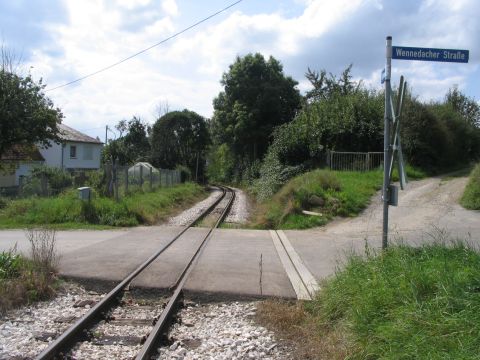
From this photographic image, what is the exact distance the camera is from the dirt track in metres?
13.5

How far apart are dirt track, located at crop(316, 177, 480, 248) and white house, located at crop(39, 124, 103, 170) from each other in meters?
35.2

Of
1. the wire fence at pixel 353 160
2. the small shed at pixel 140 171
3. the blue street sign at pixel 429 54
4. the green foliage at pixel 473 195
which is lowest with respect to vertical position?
the green foliage at pixel 473 195

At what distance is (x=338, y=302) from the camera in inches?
235

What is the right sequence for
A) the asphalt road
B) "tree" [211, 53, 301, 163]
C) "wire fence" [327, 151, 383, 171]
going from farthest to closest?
"tree" [211, 53, 301, 163] → "wire fence" [327, 151, 383, 171] → the asphalt road

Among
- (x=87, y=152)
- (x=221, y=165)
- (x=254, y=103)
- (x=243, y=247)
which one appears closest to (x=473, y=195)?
(x=243, y=247)

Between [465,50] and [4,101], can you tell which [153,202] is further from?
[465,50]

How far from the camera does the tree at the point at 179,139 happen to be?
2144 inches

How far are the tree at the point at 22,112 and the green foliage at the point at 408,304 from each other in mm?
20620

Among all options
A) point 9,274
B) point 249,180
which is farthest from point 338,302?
Answer: point 249,180

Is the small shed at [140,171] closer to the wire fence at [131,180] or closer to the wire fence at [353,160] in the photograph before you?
the wire fence at [131,180]

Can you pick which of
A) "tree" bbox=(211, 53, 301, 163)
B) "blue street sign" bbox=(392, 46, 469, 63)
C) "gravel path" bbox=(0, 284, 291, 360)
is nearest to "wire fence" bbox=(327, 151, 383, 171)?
"tree" bbox=(211, 53, 301, 163)

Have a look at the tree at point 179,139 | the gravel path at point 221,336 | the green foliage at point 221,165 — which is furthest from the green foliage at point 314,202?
the tree at point 179,139

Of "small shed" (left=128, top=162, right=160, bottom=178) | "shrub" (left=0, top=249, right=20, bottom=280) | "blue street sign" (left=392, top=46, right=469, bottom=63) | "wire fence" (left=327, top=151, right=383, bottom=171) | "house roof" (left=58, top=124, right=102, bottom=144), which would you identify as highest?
"house roof" (left=58, top=124, right=102, bottom=144)

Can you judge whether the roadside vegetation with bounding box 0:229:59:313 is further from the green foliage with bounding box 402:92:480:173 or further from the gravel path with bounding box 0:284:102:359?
the green foliage with bounding box 402:92:480:173
